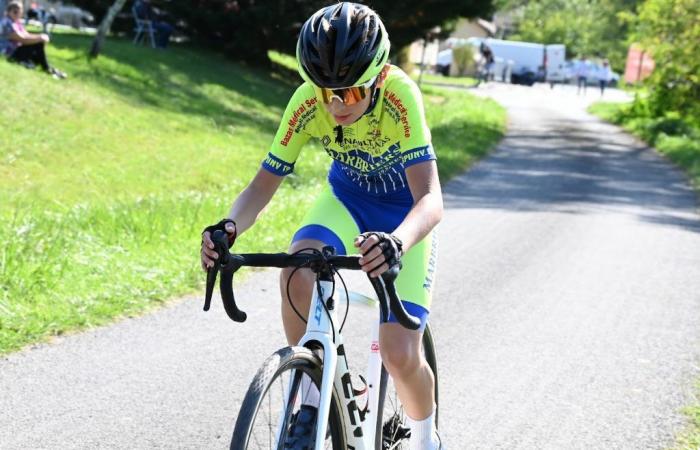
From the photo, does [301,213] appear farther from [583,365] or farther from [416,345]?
[416,345]

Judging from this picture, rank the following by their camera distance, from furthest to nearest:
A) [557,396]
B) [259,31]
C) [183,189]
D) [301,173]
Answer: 1. [259,31]
2. [301,173]
3. [183,189]
4. [557,396]

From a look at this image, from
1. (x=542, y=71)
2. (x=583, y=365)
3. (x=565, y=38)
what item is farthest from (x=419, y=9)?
(x=565, y=38)

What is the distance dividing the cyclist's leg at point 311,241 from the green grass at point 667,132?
57.1 ft

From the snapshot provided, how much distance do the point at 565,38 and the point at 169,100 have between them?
271 ft

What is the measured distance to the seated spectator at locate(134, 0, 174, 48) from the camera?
30.0 m

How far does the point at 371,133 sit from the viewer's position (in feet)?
14.3

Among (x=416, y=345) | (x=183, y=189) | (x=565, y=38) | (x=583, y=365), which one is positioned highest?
(x=416, y=345)

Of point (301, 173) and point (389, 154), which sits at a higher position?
point (389, 154)

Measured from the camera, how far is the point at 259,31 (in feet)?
103

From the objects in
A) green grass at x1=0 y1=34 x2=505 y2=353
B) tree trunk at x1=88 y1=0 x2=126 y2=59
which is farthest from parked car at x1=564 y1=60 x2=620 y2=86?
tree trunk at x1=88 y1=0 x2=126 y2=59

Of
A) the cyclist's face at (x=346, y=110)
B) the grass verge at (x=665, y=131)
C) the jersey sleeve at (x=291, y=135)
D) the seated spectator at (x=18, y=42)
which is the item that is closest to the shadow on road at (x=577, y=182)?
the grass verge at (x=665, y=131)

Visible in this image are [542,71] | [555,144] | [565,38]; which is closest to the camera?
[555,144]

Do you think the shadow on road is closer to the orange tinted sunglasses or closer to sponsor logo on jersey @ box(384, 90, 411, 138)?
sponsor logo on jersey @ box(384, 90, 411, 138)

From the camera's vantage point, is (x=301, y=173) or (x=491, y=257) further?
(x=301, y=173)
